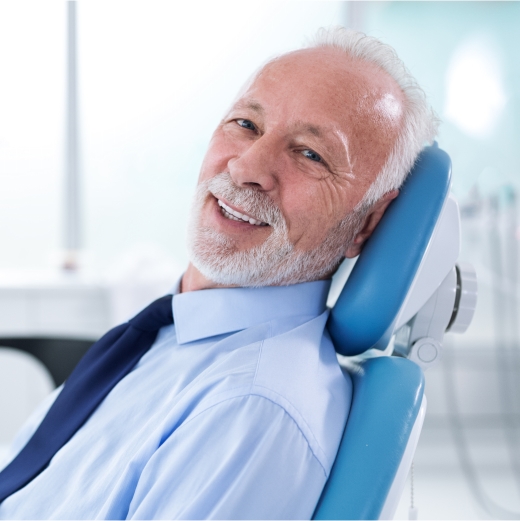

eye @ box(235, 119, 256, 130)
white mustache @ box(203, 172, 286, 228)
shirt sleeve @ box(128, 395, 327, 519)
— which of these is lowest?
shirt sleeve @ box(128, 395, 327, 519)

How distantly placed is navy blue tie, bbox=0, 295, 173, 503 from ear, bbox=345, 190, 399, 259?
0.38 meters

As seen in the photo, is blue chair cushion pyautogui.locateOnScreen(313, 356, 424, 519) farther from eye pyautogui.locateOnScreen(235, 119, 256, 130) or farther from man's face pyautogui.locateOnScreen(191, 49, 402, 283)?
eye pyautogui.locateOnScreen(235, 119, 256, 130)

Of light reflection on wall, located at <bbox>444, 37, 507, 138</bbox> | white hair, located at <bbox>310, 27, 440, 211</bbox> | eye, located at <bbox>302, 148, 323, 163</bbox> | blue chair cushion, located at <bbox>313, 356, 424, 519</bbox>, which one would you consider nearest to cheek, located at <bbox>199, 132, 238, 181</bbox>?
eye, located at <bbox>302, 148, 323, 163</bbox>

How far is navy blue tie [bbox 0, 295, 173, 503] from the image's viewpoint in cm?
111

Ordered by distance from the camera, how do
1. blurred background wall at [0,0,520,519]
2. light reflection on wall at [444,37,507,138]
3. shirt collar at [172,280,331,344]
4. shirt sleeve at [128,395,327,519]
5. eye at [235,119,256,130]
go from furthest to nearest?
1. light reflection on wall at [444,37,507,138]
2. blurred background wall at [0,0,520,519]
3. eye at [235,119,256,130]
4. shirt collar at [172,280,331,344]
5. shirt sleeve at [128,395,327,519]

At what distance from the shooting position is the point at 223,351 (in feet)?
3.37

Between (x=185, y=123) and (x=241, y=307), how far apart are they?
7.35ft

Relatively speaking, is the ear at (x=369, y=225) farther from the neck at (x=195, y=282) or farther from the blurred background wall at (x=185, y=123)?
the blurred background wall at (x=185, y=123)

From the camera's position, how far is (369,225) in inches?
44.7

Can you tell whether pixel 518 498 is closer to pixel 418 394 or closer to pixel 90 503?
pixel 418 394

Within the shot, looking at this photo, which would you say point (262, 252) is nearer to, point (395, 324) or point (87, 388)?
point (395, 324)

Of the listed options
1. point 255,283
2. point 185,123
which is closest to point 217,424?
point 255,283

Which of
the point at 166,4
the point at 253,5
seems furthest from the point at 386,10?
the point at 166,4

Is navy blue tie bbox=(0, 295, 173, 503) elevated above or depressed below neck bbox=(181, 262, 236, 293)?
below
